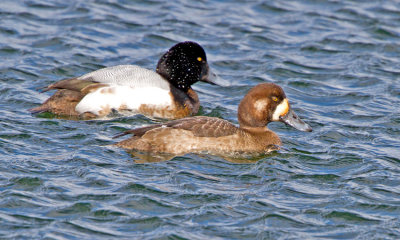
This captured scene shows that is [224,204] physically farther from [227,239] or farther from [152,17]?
[152,17]

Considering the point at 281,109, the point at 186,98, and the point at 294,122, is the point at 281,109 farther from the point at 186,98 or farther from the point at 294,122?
the point at 186,98

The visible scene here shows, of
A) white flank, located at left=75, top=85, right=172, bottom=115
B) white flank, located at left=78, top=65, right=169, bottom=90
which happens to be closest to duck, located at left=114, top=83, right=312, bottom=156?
white flank, located at left=75, top=85, right=172, bottom=115

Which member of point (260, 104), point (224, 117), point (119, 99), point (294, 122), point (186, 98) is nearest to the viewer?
point (260, 104)

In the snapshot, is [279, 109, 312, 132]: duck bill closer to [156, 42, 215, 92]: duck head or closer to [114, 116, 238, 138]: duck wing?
[114, 116, 238, 138]: duck wing

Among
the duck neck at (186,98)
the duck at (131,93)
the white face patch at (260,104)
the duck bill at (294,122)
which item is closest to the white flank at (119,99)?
the duck at (131,93)

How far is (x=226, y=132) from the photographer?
27.1 ft

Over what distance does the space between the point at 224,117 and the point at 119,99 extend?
1406 millimetres

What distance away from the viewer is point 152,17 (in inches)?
545

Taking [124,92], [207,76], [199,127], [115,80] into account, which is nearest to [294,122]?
[199,127]

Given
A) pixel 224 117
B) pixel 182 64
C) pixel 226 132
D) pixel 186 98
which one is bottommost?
pixel 224 117

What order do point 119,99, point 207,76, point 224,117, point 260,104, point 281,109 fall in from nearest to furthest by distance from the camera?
point 260,104, point 281,109, point 119,99, point 224,117, point 207,76

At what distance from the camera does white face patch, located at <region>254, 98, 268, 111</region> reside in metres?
8.52

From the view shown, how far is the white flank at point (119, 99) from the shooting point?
946 cm

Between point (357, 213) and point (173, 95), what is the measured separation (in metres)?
3.68
